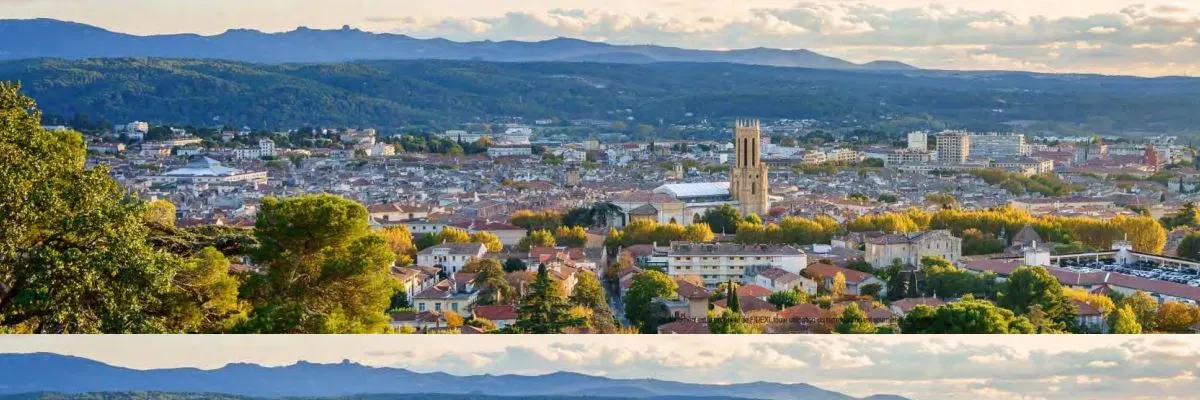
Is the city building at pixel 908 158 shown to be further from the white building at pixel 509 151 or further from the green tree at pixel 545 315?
the green tree at pixel 545 315

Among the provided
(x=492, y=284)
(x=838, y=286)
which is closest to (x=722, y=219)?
(x=838, y=286)

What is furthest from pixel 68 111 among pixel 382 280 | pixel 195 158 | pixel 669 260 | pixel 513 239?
pixel 382 280

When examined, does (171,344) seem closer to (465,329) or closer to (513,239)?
(465,329)

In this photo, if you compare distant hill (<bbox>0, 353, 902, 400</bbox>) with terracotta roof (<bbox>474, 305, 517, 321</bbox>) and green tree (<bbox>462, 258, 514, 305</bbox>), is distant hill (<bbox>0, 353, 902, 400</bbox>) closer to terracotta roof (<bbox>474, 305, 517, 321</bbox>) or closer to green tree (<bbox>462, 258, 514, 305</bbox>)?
terracotta roof (<bbox>474, 305, 517, 321</bbox>)

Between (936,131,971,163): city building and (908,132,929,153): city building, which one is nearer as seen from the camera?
(936,131,971,163): city building

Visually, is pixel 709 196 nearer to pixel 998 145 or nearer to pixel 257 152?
pixel 257 152

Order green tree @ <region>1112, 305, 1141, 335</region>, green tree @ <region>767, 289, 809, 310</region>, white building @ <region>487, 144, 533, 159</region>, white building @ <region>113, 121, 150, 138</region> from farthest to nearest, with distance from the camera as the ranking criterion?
white building @ <region>487, 144, 533, 159</region> < white building @ <region>113, 121, 150, 138</region> < green tree @ <region>767, 289, 809, 310</region> < green tree @ <region>1112, 305, 1141, 335</region>

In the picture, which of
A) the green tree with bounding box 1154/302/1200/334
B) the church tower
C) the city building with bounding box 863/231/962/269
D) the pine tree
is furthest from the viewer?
the church tower

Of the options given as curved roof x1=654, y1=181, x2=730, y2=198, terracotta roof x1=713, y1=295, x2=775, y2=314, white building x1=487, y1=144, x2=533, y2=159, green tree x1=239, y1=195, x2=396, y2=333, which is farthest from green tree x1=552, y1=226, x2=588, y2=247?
white building x1=487, y1=144, x2=533, y2=159
